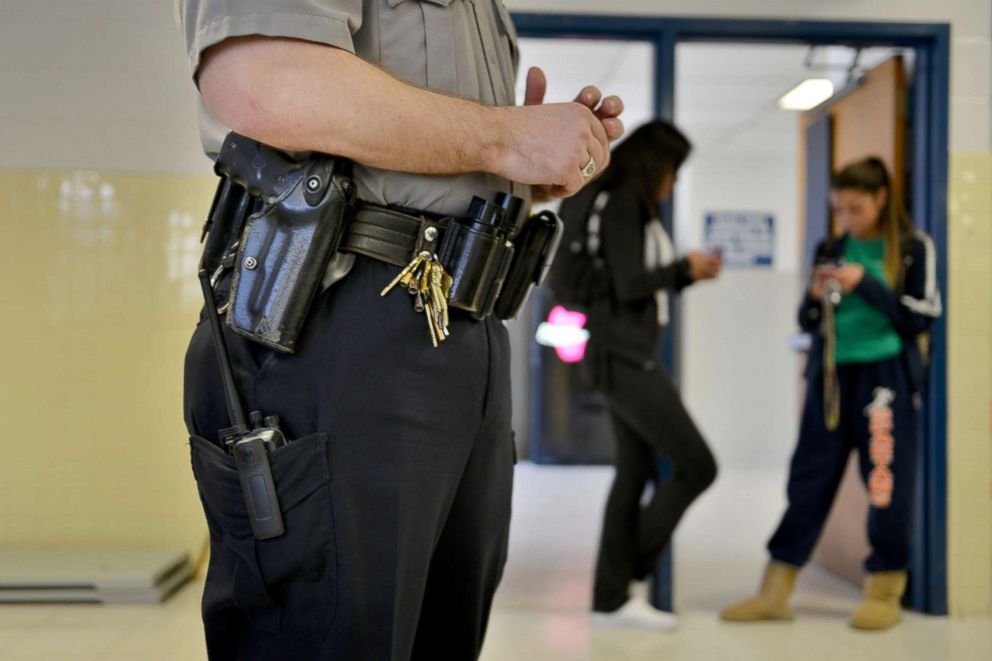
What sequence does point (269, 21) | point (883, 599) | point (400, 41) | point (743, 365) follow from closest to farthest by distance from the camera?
point (269, 21) < point (400, 41) < point (883, 599) < point (743, 365)

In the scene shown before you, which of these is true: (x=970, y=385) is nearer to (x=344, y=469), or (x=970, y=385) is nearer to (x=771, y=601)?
(x=771, y=601)

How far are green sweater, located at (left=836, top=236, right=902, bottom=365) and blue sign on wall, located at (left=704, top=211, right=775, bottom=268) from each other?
329 centimetres

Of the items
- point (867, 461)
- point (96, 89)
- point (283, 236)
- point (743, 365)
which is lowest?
point (867, 461)

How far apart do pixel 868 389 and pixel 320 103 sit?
2.41 m

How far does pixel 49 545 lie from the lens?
2.24 m

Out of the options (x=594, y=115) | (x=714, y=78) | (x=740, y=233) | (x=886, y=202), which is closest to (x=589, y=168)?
(x=594, y=115)

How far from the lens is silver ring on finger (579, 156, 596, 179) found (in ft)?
3.13

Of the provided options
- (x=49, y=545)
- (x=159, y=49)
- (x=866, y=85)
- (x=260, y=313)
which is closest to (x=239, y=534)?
(x=260, y=313)

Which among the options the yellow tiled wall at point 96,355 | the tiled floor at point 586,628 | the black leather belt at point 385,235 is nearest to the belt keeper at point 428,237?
the black leather belt at point 385,235

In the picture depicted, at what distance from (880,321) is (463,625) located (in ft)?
7.29

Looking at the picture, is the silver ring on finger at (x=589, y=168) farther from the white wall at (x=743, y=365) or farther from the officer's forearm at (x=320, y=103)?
the white wall at (x=743, y=365)

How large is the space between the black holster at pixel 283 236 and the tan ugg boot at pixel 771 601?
7.60 ft

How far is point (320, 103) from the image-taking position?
81 centimetres

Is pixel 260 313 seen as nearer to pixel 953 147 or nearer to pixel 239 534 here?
pixel 239 534
